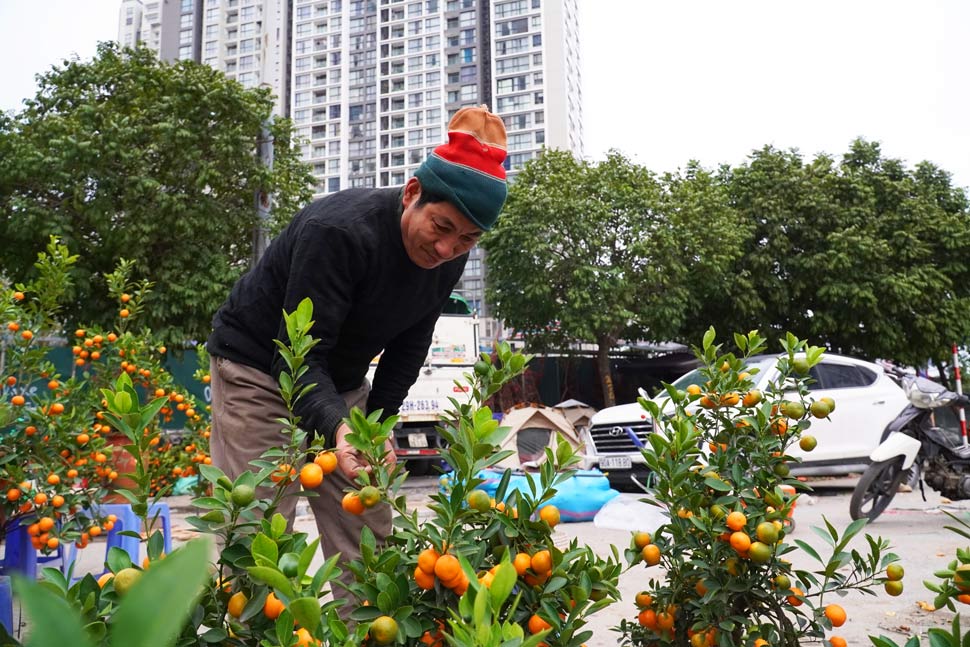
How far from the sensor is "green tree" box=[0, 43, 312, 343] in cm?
1288

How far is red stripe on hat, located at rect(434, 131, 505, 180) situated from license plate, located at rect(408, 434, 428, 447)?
30.4 ft

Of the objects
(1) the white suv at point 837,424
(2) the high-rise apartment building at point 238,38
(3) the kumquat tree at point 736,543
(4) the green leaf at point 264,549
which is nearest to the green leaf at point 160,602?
(4) the green leaf at point 264,549

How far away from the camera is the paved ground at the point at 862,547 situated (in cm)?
302

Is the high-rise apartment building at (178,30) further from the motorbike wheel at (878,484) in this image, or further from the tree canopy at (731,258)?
the motorbike wheel at (878,484)

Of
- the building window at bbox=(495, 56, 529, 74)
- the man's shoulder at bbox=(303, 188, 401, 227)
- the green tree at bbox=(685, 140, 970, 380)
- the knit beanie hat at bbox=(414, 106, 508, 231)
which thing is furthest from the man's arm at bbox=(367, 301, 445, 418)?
the building window at bbox=(495, 56, 529, 74)

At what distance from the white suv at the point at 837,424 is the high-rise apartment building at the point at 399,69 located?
51817mm

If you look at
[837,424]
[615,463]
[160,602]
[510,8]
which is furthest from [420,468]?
[510,8]

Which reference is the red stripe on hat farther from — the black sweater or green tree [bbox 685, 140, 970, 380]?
green tree [bbox 685, 140, 970, 380]

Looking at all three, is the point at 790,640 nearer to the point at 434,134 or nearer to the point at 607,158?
the point at 607,158

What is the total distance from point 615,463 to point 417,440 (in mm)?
3883

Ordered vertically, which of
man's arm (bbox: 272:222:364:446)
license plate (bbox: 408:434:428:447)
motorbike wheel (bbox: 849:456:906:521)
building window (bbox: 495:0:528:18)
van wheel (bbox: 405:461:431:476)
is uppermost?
building window (bbox: 495:0:528:18)

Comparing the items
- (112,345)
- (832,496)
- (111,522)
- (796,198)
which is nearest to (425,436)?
(832,496)

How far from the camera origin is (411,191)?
6.53ft

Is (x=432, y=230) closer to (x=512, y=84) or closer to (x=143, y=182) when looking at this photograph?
(x=143, y=182)
